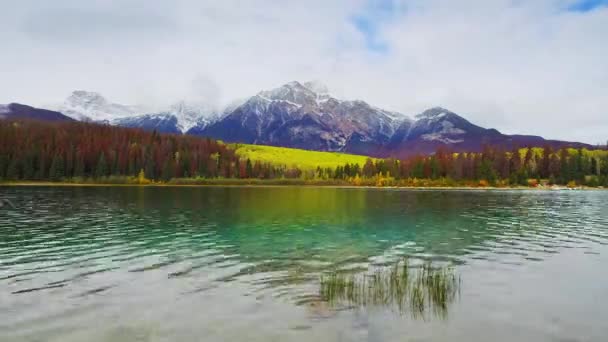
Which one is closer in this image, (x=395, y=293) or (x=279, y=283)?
(x=395, y=293)

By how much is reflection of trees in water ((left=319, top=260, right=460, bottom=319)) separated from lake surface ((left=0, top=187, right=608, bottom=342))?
172 mm

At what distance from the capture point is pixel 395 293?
22.6 m

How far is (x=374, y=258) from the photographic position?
32938 mm

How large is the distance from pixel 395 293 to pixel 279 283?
6.36 m

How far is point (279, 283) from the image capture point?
24953 mm

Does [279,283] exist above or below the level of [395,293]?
below

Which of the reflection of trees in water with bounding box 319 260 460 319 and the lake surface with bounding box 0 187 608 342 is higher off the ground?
the reflection of trees in water with bounding box 319 260 460 319

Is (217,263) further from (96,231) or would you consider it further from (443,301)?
(96,231)

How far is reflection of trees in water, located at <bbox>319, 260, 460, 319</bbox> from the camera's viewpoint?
67.5ft

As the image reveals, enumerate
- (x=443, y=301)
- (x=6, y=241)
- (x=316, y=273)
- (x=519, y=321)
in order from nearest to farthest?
(x=519, y=321), (x=443, y=301), (x=316, y=273), (x=6, y=241)

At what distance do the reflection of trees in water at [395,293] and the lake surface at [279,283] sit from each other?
172 millimetres

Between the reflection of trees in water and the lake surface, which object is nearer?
the lake surface

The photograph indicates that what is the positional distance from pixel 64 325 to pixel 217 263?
43.8ft

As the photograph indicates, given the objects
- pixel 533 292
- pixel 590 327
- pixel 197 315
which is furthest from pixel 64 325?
pixel 533 292
